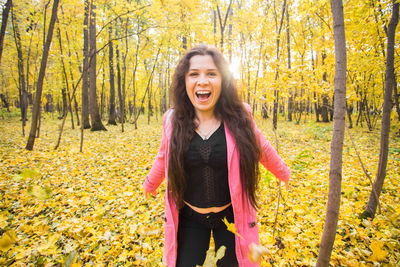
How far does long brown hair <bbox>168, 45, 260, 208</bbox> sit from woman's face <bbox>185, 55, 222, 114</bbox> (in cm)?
7

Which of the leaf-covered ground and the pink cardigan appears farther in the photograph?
the leaf-covered ground

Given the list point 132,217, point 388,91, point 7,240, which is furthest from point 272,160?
point 132,217

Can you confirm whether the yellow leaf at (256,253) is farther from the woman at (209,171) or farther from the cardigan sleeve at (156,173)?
the cardigan sleeve at (156,173)

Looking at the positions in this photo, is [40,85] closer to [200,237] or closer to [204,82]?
[204,82]

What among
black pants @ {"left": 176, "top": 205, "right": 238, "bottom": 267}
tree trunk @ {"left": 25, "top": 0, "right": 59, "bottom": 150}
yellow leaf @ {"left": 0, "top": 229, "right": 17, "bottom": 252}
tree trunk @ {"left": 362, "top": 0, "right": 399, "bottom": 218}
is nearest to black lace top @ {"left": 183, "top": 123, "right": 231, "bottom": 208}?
black pants @ {"left": 176, "top": 205, "right": 238, "bottom": 267}

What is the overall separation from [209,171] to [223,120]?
0.47 meters

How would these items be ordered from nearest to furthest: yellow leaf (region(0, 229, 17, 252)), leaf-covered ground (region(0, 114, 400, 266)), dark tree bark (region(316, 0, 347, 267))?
yellow leaf (region(0, 229, 17, 252)) → dark tree bark (region(316, 0, 347, 267)) → leaf-covered ground (region(0, 114, 400, 266))

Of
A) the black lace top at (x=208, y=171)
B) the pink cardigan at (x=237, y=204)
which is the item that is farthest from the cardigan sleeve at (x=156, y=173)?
the black lace top at (x=208, y=171)

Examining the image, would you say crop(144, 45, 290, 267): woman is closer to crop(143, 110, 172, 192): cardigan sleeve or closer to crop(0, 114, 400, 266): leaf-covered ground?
crop(143, 110, 172, 192): cardigan sleeve

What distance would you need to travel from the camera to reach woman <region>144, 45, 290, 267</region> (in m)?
1.45

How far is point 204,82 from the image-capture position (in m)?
1.49

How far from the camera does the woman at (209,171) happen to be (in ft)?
4.76

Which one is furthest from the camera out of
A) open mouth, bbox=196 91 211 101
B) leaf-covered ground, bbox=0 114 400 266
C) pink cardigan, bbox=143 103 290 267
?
leaf-covered ground, bbox=0 114 400 266

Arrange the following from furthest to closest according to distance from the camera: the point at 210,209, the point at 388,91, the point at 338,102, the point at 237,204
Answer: the point at 388,91 → the point at 210,209 → the point at 237,204 → the point at 338,102
